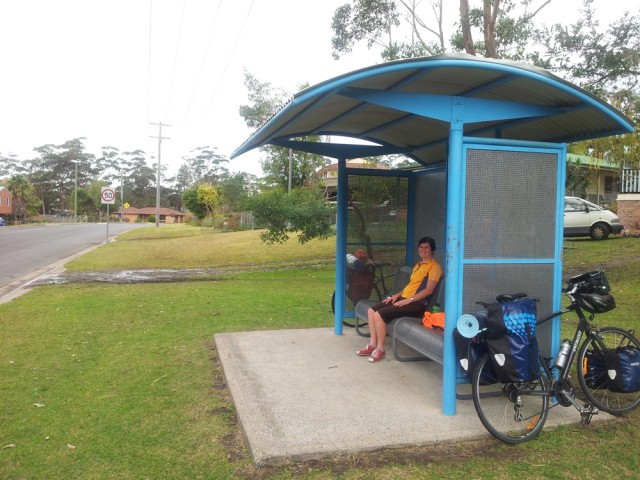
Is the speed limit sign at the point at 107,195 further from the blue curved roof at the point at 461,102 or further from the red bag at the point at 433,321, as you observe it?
the red bag at the point at 433,321

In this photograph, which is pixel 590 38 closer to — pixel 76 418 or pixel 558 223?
pixel 558 223

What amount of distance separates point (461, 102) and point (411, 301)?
2.21 meters

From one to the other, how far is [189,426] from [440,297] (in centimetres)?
303

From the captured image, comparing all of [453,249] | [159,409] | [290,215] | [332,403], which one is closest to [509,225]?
[453,249]

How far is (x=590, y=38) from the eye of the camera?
41.5 ft

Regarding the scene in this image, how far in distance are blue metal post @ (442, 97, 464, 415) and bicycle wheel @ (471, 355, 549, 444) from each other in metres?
0.27

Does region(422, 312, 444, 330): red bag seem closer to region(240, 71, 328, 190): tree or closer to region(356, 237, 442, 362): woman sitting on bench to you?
region(356, 237, 442, 362): woman sitting on bench

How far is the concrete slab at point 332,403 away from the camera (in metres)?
3.76

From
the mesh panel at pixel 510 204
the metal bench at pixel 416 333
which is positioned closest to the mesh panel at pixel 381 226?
the metal bench at pixel 416 333

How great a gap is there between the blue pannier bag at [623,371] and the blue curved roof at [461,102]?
196cm

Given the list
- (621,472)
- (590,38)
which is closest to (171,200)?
(590,38)

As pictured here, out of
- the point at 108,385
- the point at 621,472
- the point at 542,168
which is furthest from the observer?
the point at 108,385

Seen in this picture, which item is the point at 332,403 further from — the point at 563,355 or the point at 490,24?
the point at 490,24

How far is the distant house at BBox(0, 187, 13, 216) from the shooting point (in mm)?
78188
